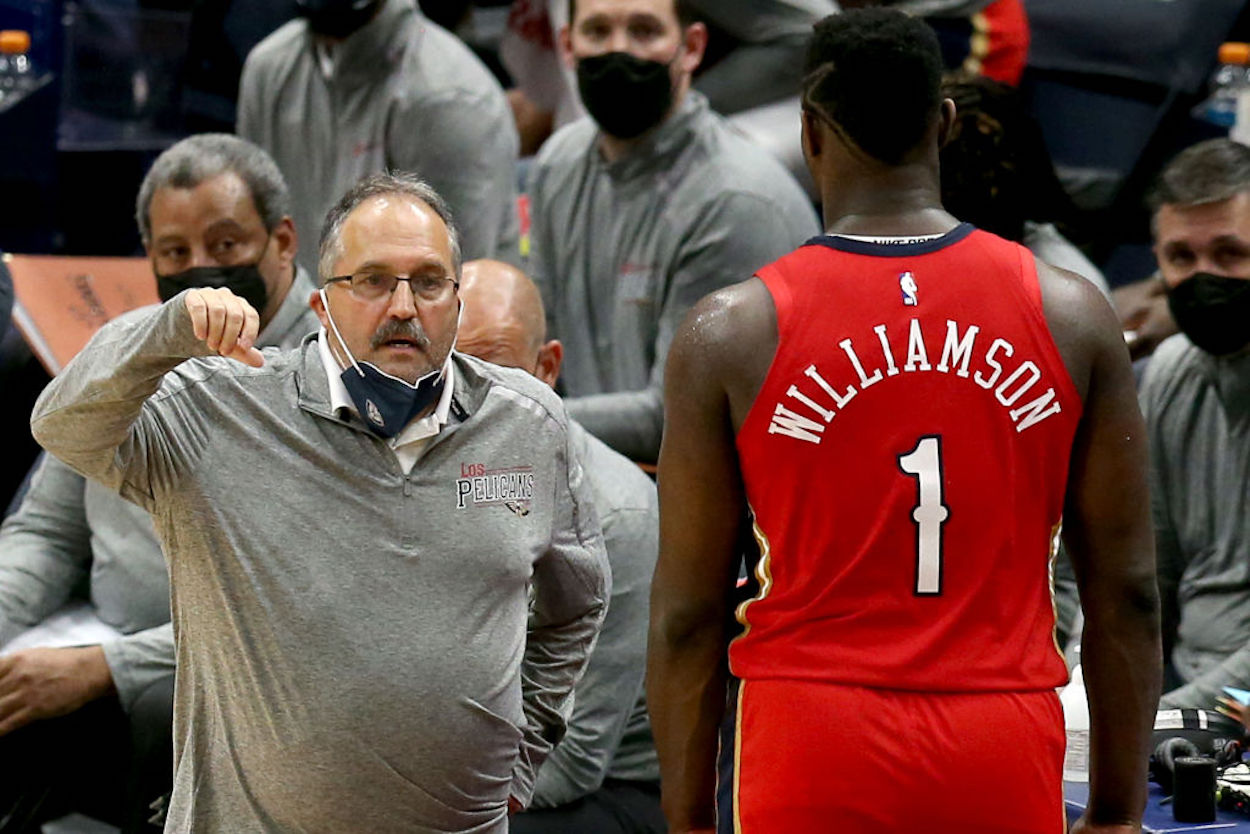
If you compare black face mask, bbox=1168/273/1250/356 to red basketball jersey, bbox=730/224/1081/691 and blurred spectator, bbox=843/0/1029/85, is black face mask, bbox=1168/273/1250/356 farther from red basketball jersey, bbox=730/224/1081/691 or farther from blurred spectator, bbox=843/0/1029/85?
blurred spectator, bbox=843/0/1029/85

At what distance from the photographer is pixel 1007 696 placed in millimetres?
2217

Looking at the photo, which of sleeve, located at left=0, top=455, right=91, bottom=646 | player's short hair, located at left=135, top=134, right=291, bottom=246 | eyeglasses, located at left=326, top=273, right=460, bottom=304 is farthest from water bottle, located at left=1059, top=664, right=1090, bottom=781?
sleeve, located at left=0, top=455, right=91, bottom=646

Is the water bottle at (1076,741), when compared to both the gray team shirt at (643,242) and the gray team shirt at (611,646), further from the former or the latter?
the gray team shirt at (643,242)

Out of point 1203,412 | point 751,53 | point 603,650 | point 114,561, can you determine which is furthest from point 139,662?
point 751,53

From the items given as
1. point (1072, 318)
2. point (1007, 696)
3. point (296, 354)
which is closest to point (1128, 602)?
point (1007, 696)

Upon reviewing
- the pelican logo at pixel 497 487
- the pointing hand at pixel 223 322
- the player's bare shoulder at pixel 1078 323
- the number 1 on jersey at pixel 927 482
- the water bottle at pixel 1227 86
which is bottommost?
the water bottle at pixel 1227 86

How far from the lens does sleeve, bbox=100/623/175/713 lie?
11.4ft

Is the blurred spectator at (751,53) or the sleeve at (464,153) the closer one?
the sleeve at (464,153)

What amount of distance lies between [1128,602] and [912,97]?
26.6 inches

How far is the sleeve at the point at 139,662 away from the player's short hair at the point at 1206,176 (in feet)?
6.88

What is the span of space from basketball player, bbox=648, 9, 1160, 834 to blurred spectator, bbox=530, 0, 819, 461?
1910 millimetres

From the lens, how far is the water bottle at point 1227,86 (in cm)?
551

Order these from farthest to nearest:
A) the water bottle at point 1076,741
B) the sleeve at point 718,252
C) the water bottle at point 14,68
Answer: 1. the water bottle at point 14,68
2. the sleeve at point 718,252
3. the water bottle at point 1076,741

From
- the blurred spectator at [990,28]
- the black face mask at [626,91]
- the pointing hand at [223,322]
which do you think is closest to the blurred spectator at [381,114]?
the black face mask at [626,91]
